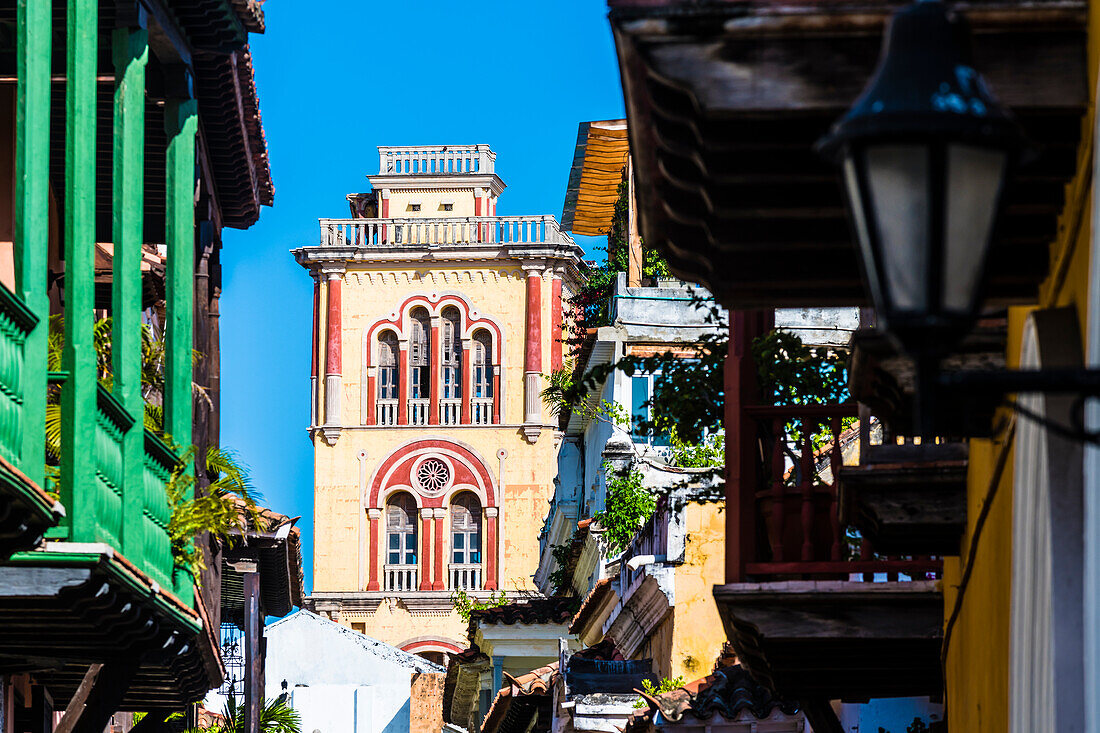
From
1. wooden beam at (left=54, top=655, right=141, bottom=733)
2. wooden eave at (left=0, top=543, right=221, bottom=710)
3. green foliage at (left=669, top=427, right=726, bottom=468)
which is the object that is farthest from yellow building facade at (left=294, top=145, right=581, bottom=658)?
wooden beam at (left=54, top=655, right=141, bottom=733)

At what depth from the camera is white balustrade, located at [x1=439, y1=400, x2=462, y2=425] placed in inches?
2427

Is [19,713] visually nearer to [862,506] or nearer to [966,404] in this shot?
[862,506]

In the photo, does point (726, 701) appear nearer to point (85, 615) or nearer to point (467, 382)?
point (85, 615)

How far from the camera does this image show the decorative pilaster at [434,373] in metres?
61.6

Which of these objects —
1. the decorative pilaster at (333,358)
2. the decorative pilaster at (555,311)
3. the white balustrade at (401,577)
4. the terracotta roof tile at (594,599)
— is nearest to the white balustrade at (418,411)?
the decorative pilaster at (333,358)

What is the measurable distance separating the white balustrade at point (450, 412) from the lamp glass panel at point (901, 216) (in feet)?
192

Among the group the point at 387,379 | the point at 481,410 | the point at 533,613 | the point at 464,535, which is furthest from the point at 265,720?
the point at 387,379

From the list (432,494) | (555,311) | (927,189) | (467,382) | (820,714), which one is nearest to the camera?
(927,189)

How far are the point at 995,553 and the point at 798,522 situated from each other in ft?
11.2

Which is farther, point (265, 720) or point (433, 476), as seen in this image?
point (433, 476)

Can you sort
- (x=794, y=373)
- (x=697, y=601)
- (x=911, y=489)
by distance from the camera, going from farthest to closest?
(x=697, y=601), (x=794, y=373), (x=911, y=489)

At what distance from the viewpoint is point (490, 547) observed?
199 feet

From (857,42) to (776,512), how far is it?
4945mm

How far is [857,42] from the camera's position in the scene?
4.46m
